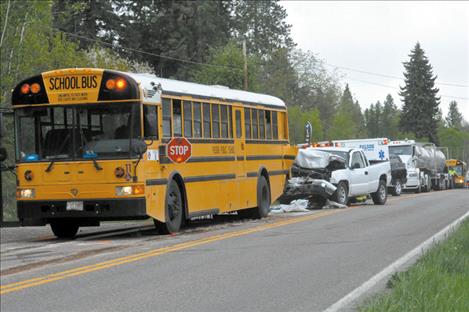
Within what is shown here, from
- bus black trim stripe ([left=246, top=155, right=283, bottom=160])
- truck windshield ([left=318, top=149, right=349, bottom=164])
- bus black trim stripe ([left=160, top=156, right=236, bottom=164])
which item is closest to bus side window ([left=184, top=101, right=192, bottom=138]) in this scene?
bus black trim stripe ([left=160, top=156, right=236, bottom=164])

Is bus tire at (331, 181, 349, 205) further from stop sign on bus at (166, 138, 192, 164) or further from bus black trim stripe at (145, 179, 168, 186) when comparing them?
bus black trim stripe at (145, 179, 168, 186)

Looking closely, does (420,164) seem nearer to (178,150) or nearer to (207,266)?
(178,150)

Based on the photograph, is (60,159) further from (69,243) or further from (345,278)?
(345,278)

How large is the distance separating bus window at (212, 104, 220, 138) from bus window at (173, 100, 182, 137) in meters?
1.73

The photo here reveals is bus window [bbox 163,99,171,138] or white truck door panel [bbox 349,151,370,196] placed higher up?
bus window [bbox 163,99,171,138]

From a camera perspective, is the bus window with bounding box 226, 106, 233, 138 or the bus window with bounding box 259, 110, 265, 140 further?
the bus window with bounding box 259, 110, 265, 140

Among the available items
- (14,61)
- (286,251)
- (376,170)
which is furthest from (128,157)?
(14,61)

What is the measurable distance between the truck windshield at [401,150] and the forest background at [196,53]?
14508mm

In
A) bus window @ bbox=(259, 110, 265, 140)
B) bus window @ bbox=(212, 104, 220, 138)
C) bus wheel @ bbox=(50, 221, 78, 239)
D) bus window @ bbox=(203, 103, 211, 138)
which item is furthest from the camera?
bus window @ bbox=(259, 110, 265, 140)

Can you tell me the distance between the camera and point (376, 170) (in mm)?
29391

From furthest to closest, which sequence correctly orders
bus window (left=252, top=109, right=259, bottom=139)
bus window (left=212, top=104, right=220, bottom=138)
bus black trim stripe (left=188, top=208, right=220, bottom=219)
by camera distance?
bus window (left=252, top=109, right=259, bottom=139) → bus window (left=212, top=104, right=220, bottom=138) → bus black trim stripe (left=188, top=208, right=220, bottom=219)

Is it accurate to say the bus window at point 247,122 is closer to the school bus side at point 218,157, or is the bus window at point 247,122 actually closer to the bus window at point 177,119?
the school bus side at point 218,157

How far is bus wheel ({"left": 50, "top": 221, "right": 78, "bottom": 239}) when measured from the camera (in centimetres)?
1671

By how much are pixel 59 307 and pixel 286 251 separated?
5.47 meters
